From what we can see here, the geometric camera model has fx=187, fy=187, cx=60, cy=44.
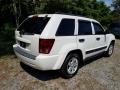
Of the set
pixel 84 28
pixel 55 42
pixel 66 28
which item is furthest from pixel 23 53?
pixel 84 28

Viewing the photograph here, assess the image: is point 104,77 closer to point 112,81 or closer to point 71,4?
point 112,81

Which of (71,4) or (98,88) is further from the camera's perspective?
(71,4)

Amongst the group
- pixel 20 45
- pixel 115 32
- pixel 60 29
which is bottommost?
pixel 115 32

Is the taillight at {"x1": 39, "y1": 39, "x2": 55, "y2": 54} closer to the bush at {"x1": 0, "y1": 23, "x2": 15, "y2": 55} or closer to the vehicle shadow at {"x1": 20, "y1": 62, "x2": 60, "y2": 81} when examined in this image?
the vehicle shadow at {"x1": 20, "y1": 62, "x2": 60, "y2": 81}

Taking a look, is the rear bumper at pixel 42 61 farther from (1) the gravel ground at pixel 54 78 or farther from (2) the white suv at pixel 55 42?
(1) the gravel ground at pixel 54 78

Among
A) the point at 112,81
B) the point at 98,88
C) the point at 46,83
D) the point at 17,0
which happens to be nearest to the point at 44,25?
the point at 46,83

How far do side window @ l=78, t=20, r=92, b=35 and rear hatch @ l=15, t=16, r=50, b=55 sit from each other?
1285 mm

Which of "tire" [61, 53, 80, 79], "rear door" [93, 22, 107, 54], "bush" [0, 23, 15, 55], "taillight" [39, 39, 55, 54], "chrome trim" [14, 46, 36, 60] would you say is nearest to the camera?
"taillight" [39, 39, 55, 54]

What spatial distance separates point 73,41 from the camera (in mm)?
5543

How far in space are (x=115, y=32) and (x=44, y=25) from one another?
1076 centimetres

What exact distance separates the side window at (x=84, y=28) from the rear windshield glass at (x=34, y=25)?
1.29 metres

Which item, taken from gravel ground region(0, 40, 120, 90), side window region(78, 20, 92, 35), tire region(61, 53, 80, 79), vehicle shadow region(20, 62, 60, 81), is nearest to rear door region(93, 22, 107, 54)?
side window region(78, 20, 92, 35)

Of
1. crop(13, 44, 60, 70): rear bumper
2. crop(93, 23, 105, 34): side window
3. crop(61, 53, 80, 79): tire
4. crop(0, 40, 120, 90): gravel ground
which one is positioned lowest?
crop(0, 40, 120, 90): gravel ground

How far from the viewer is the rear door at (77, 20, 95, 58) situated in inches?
232
